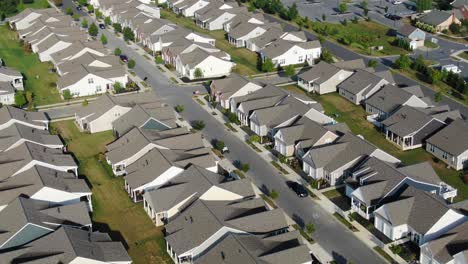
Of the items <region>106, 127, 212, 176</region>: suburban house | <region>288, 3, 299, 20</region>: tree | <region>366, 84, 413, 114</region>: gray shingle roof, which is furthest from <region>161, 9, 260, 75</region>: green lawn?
<region>106, 127, 212, 176</region>: suburban house

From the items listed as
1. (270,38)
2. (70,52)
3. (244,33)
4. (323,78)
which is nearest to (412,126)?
(323,78)

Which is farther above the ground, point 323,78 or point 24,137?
point 24,137

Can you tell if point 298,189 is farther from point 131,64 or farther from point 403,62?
point 131,64

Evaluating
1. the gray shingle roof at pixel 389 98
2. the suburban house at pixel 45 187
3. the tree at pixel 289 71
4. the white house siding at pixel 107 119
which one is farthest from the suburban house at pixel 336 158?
the tree at pixel 289 71

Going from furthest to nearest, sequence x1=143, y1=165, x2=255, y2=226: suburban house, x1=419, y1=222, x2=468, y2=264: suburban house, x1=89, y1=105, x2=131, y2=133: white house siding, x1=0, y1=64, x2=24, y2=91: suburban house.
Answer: x1=0, y1=64, x2=24, y2=91: suburban house
x1=89, y1=105, x2=131, y2=133: white house siding
x1=143, y1=165, x2=255, y2=226: suburban house
x1=419, y1=222, x2=468, y2=264: suburban house

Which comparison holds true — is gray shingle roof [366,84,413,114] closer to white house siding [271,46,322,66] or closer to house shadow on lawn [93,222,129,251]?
white house siding [271,46,322,66]

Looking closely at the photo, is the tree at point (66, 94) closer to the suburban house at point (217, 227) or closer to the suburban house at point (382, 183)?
the suburban house at point (217, 227)
